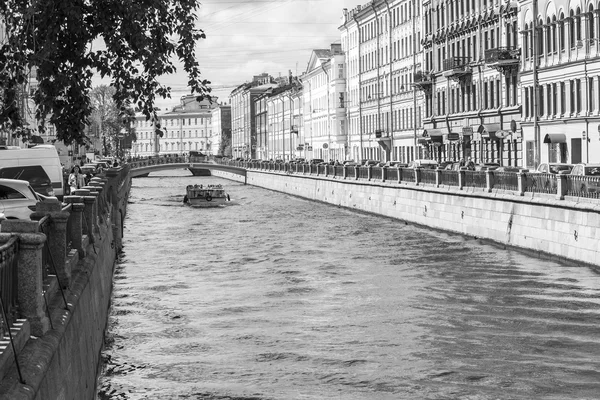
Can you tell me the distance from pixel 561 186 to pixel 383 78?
72.9 m

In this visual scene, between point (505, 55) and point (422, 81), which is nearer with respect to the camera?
point (505, 55)

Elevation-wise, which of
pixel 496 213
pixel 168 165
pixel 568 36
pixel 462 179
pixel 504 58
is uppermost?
pixel 568 36

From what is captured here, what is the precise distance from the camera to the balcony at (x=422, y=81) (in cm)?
8812

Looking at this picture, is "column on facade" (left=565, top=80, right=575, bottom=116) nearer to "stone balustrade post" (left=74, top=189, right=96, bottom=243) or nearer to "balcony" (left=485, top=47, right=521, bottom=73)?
"balcony" (left=485, top=47, right=521, bottom=73)

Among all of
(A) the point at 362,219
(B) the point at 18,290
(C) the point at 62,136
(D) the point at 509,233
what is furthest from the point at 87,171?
(B) the point at 18,290

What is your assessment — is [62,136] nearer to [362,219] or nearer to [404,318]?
[404,318]

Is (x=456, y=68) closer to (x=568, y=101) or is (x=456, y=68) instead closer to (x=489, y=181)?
(x=568, y=101)

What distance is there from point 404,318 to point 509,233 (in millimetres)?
15687

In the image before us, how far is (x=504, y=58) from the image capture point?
69.6m

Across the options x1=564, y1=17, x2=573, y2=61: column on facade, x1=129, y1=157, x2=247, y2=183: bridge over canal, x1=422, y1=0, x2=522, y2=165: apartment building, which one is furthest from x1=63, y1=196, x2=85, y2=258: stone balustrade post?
x1=129, y1=157, x2=247, y2=183: bridge over canal

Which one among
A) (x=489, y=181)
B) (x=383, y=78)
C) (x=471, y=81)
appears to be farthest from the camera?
(x=383, y=78)

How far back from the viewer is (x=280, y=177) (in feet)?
328

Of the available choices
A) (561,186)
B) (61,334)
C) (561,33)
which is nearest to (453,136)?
(561,33)

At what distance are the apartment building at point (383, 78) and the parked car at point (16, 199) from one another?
206 feet
